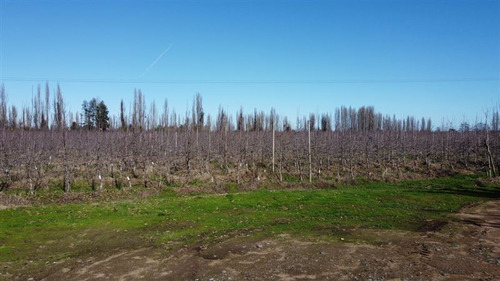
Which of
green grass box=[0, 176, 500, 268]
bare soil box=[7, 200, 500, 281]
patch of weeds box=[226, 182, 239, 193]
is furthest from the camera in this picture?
patch of weeds box=[226, 182, 239, 193]

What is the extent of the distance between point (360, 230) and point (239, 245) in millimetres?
4272

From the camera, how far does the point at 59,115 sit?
22.0m

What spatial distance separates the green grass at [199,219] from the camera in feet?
32.7

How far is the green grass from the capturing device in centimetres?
997

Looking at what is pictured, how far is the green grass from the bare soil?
840 millimetres

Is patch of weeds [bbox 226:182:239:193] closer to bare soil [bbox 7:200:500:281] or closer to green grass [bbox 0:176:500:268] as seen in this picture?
green grass [bbox 0:176:500:268]

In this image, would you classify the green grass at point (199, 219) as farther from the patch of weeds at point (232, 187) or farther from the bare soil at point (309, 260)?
the patch of weeds at point (232, 187)

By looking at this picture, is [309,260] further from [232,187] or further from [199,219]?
[232,187]

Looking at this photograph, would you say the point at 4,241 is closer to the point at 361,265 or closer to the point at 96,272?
the point at 96,272

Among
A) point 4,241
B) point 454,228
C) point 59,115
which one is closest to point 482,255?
point 454,228

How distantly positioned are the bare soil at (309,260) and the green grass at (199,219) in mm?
840

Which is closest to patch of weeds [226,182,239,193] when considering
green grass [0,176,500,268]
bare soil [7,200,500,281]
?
green grass [0,176,500,268]

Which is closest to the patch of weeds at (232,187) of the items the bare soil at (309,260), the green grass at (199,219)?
the green grass at (199,219)

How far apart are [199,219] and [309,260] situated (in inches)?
225
